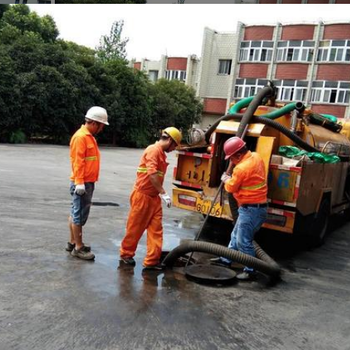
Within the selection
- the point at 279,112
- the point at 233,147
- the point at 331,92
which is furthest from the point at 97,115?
the point at 331,92

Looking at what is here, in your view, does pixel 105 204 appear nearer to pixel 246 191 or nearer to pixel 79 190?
pixel 79 190

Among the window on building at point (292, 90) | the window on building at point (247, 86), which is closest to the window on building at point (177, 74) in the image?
the window on building at point (247, 86)

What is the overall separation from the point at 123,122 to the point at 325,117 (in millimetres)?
21017

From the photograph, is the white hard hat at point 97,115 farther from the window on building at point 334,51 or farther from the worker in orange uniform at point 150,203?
the window on building at point 334,51

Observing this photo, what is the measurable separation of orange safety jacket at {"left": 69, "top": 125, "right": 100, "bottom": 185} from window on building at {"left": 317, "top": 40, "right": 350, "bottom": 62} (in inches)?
1280

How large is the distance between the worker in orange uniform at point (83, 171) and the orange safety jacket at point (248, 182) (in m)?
1.55

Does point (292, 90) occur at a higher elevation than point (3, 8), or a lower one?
lower

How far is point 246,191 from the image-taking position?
5.04m

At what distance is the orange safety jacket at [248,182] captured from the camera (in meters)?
4.97

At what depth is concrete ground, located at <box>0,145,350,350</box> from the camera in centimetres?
340

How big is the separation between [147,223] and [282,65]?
3417cm

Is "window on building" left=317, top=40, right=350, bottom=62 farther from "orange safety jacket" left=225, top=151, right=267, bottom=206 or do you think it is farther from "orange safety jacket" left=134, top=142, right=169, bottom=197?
"orange safety jacket" left=134, top=142, right=169, bottom=197

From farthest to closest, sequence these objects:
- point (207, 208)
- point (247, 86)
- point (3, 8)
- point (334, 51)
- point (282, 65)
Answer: point (247, 86) → point (282, 65) → point (334, 51) → point (3, 8) → point (207, 208)

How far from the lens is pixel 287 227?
5871 millimetres
